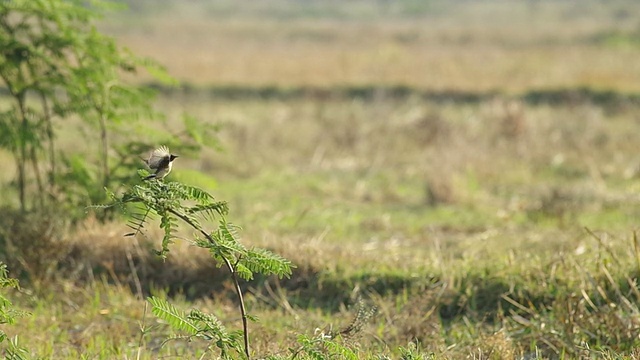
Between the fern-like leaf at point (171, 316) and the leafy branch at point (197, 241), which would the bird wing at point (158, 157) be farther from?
the fern-like leaf at point (171, 316)

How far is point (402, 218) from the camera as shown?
1009 cm

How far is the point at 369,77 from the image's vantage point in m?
22.2

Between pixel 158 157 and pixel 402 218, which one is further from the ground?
pixel 158 157

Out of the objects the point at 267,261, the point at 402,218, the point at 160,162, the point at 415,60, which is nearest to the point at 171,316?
the point at 267,261

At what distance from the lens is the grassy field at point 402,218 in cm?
568

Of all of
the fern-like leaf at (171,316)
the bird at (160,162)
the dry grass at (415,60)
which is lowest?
the dry grass at (415,60)

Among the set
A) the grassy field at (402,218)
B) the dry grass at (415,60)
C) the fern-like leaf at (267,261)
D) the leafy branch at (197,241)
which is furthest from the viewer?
the dry grass at (415,60)

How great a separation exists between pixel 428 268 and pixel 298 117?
10.8 meters

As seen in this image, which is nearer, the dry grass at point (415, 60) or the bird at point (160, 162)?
the bird at point (160, 162)

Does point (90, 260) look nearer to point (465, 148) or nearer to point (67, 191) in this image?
point (67, 191)

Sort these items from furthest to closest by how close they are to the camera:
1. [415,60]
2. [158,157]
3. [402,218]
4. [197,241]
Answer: [415,60], [402,218], [158,157], [197,241]

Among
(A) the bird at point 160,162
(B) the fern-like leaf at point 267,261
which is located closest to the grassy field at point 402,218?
(A) the bird at point 160,162

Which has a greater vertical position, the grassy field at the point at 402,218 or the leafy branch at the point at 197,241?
the leafy branch at the point at 197,241

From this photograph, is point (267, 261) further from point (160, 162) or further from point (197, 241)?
point (160, 162)
